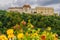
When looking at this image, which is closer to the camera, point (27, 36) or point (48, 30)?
point (27, 36)

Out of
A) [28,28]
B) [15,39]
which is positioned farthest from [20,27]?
[15,39]

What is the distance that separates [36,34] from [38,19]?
175 feet

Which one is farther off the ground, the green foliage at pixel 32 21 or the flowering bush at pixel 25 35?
the flowering bush at pixel 25 35

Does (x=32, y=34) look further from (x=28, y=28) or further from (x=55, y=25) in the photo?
(x=55, y=25)

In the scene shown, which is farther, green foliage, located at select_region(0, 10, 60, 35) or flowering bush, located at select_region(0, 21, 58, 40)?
green foliage, located at select_region(0, 10, 60, 35)

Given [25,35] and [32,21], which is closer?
[25,35]

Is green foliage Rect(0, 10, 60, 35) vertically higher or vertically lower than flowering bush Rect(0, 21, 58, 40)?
lower

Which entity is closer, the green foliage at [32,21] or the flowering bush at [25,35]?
the flowering bush at [25,35]

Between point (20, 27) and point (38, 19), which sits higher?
point (20, 27)

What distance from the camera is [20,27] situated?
191 inches

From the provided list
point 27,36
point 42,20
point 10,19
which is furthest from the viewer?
point 42,20

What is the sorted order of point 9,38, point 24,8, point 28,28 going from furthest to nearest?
1. point 24,8
2. point 28,28
3. point 9,38

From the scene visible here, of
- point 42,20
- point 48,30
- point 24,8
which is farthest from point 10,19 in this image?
point 48,30

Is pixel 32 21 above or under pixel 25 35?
under
